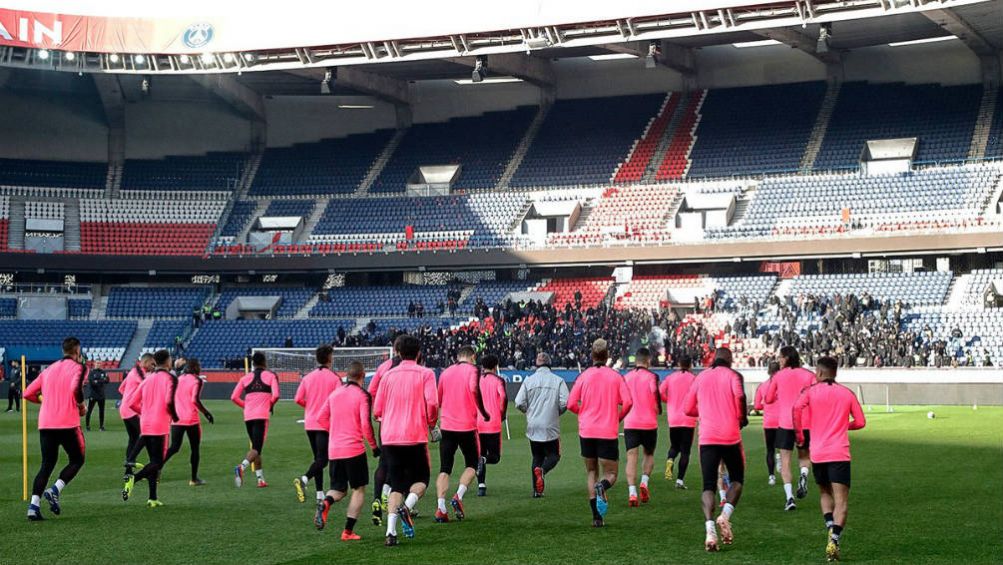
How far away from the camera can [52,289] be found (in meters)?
63.7

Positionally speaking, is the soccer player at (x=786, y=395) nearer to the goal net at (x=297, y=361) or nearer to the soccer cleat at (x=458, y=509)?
the soccer cleat at (x=458, y=509)

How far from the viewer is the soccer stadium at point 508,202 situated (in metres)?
45.0

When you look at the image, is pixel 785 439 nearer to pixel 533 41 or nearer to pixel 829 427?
pixel 829 427

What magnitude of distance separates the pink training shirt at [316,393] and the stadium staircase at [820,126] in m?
44.6

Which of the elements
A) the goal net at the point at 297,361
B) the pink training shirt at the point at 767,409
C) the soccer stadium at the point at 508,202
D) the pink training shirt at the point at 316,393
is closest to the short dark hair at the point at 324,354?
the pink training shirt at the point at 316,393

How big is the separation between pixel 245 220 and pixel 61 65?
12.7 metres

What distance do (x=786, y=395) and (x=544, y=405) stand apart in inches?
124

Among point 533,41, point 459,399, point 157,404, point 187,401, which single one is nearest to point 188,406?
point 187,401

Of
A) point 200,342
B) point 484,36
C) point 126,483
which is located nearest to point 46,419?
point 126,483

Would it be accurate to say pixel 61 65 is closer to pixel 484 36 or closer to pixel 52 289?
pixel 52 289

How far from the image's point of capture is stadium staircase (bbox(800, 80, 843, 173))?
57.9 meters

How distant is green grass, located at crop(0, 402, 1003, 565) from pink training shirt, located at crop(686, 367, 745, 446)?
43.3 inches

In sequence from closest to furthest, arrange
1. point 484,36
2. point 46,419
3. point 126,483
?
point 46,419 < point 126,483 < point 484,36

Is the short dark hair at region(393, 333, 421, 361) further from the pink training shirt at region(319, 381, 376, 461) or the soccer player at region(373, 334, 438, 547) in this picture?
the pink training shirt at region(319, 381, 376, 461)
